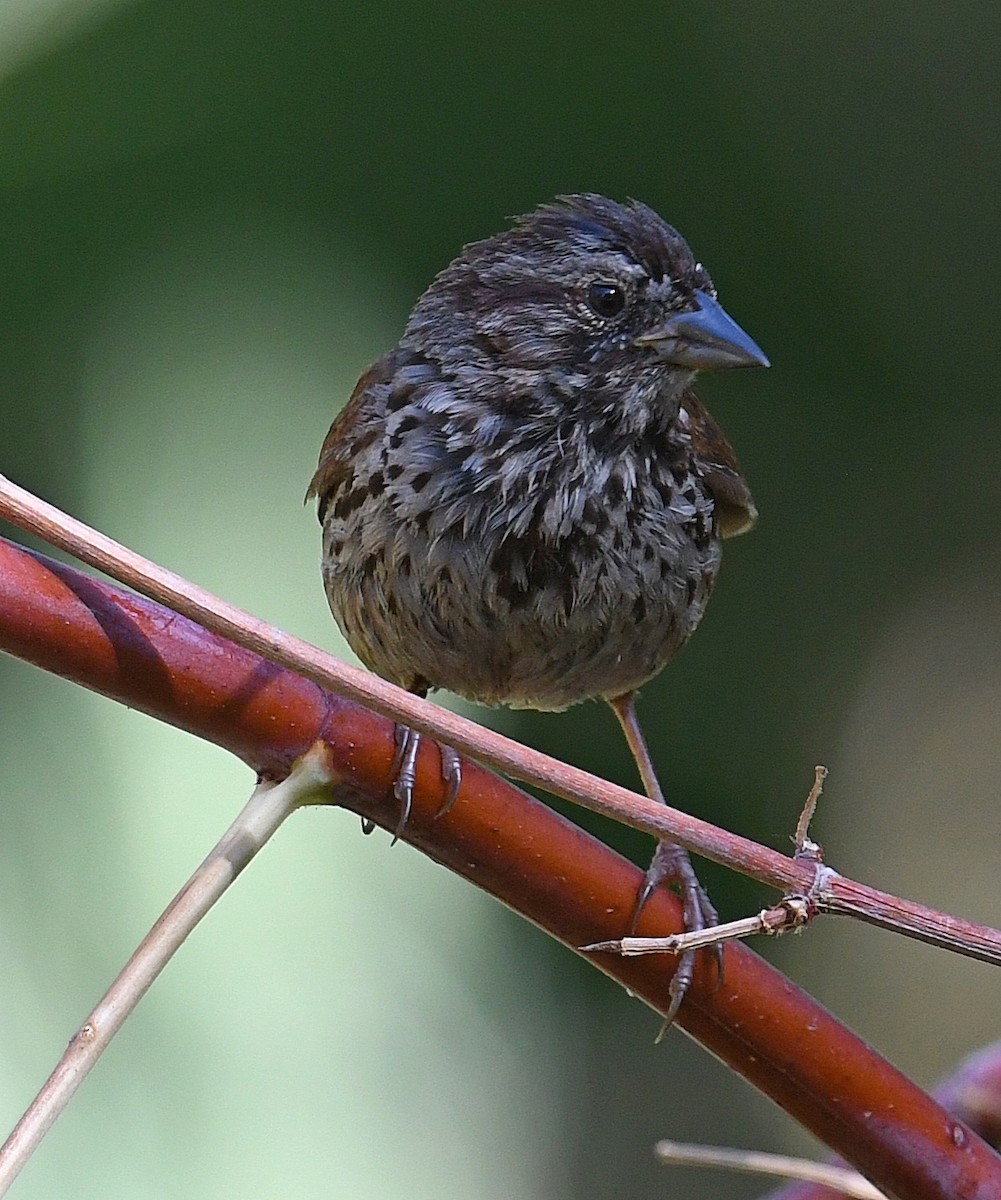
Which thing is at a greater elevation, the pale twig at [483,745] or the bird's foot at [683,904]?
the bird's foot at [683,904]

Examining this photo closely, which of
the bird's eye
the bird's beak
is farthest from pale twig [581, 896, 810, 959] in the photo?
the bird's eye

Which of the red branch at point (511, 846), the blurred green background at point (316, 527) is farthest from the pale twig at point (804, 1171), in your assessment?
the blurred green background at point (316, 527)

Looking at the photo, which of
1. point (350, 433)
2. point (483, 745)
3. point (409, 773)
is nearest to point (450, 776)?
point (409, 773)

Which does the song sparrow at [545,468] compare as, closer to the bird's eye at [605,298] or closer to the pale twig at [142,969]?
the bird's eye at [605,298]

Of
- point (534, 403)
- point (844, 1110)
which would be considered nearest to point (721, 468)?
point (534, 403)

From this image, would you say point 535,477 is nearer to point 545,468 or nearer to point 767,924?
point 545,468

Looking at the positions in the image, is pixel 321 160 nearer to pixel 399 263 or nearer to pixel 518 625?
pixel 399 263
